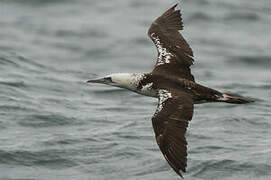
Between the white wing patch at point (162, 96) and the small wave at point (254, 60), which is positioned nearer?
the white wing patch at point (162, 96)

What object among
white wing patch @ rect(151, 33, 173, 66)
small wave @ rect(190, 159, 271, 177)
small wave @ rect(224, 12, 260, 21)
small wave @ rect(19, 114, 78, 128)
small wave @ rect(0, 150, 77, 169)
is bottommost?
small wave @ rect(0, 150, 77, 169)

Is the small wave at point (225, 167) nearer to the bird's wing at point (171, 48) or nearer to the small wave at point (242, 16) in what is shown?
the bird's wing at point (171, 48)

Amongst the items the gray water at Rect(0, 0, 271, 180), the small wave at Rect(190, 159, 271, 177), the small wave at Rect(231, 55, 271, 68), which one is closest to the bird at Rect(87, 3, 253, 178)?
the small wave at Rect(190, 159, 271, 177)

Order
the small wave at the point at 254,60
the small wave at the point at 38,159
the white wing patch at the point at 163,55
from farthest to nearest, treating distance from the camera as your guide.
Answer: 1. the small wave at the point at 254,60
2. the white wing patch at the point at 163,55
3. the small wave at the point at 38,159

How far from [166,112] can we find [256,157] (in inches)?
98.0

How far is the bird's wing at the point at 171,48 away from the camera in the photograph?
12906 mm

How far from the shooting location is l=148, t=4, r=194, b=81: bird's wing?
42.3 feet

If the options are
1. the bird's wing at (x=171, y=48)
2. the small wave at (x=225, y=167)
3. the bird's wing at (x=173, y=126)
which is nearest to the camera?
the bird's wing at (x=173, y=126)

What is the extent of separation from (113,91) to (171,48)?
4.38 meters

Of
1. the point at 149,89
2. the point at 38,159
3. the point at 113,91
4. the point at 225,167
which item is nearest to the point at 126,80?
the point at 149,89

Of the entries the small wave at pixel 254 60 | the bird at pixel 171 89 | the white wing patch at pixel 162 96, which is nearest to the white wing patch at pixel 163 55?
the bird at pixel 171 89

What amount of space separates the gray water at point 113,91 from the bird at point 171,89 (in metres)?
1.24

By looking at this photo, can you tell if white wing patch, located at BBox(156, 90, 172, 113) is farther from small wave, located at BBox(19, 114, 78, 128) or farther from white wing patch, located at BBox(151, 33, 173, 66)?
small wave, located at BBox(19, 114, 78, 128)

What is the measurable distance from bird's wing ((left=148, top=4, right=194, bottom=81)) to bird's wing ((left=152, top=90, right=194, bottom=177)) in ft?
4.32
